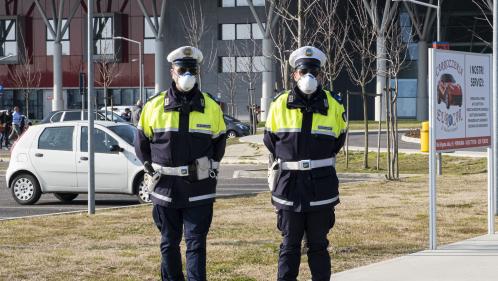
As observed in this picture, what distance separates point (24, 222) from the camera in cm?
1509

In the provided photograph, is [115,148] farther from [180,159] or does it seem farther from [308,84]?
[308,84]

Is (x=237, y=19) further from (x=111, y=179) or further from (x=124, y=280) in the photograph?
(x=124, y=280)

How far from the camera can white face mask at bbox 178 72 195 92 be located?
312 inches

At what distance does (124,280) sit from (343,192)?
1038cm

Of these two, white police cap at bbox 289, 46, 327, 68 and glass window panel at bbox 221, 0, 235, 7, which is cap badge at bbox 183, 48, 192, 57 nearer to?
white police cap at bbox 289, 46, 327, 68

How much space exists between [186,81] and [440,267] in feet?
11.6

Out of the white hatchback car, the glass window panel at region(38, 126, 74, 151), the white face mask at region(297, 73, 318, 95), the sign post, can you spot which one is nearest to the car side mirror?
the white hatchback car

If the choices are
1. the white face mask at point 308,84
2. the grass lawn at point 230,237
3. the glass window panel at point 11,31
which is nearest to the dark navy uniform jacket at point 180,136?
the white face mask at point 308,84

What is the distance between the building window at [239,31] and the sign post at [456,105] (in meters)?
59.6

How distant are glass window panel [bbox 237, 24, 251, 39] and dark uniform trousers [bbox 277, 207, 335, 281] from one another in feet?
213

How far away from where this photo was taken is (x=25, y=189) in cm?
1911

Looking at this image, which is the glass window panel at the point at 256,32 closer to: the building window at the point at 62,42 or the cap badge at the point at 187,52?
the building window at the point at 62,42

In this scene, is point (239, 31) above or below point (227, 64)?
above

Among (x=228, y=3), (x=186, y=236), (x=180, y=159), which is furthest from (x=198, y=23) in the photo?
(x=186, y=236)
